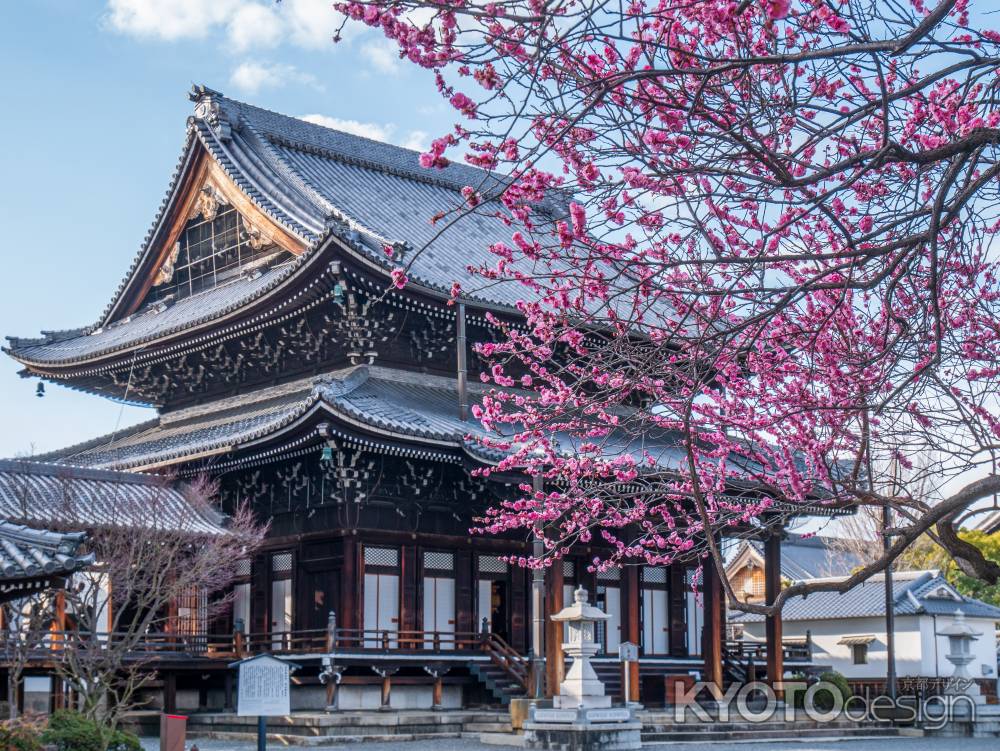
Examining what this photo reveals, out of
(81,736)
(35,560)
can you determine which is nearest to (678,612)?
(81,736)

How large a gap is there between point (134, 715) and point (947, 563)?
41.6 meters

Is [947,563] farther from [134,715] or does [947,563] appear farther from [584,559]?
[134,715]

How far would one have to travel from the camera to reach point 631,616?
29625mm

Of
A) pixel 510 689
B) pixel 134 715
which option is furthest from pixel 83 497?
pixel 510 689

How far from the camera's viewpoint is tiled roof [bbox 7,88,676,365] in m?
31.3

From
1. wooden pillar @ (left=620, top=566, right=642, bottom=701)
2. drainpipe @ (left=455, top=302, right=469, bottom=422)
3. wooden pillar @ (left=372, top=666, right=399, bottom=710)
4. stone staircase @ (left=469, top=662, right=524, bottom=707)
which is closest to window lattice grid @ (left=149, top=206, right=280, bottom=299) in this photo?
drainpipe @ (left=455, top=302, right=469, bottom=422)

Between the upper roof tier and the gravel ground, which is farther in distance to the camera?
the upper roof tier

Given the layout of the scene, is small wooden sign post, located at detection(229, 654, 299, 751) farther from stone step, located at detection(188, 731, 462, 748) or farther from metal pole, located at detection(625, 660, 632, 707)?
metal pole, located at detection(625, 660, 632, 707)

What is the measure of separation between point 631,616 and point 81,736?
573 inches

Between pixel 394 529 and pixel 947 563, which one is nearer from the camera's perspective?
pixel 394 529

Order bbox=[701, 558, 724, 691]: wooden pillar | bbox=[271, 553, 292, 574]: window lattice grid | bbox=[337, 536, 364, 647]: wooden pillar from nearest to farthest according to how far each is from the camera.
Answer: bbox=[337, 536, 364, 647]: wooden pillar < bbox=[271, 553, 292, 574]: window lattice grid < bbox=[701, 558, 724, 691]: wooden pillar

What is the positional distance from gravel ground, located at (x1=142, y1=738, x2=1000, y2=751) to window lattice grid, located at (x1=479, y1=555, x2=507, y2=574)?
502cm

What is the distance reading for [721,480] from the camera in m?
18.1

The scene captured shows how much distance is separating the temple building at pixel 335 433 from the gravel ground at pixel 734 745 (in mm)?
1915
